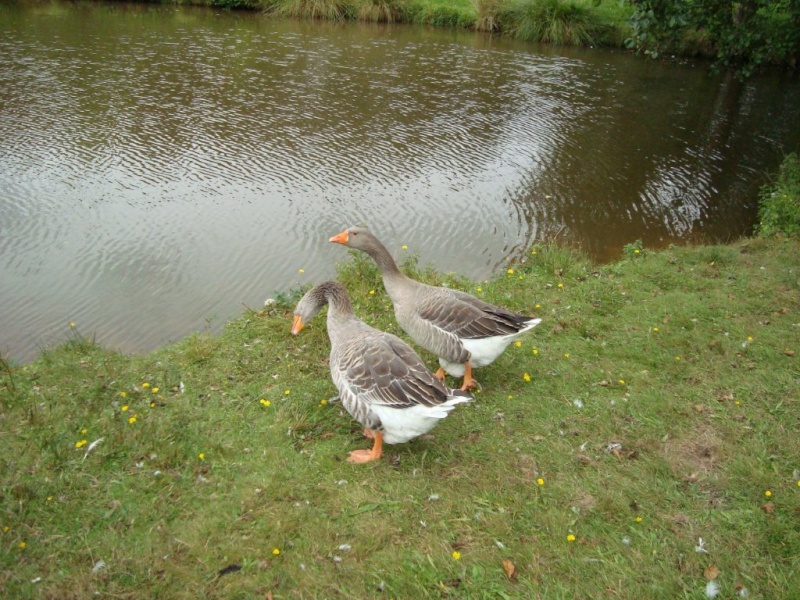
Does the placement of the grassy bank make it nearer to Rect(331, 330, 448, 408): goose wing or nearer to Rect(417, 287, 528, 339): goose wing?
Rect(417, 287, 528, 339): goose wing

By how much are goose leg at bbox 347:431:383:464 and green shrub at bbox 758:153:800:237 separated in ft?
29.2

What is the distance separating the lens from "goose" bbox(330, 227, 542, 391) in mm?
5637

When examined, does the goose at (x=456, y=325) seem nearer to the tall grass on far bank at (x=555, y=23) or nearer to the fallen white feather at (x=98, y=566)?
the fallen white feather at (x=98, y=566)

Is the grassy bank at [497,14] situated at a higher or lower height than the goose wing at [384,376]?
higher

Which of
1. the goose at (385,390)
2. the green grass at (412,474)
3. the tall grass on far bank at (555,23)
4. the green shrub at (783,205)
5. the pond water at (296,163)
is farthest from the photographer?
the tall grass on far bank at (555,23)

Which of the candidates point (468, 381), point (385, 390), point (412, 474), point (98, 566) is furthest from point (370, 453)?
point (98, 566)

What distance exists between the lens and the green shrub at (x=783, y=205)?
10.5 meters

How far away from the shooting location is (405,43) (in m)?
23.9

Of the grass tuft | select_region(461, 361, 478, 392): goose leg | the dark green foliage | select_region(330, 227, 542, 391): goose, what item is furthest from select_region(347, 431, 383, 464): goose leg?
the grass tuft

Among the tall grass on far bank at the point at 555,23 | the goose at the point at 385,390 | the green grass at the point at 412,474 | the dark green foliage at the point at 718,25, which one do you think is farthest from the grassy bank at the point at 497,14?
the goose at the point at 385,390

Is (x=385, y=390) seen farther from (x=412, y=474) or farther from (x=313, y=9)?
(x=313, y=9)

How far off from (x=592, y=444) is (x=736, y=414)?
1572 millimetres

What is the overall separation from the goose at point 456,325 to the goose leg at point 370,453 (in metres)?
1.00

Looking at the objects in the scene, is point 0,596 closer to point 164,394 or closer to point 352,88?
point 164,394
